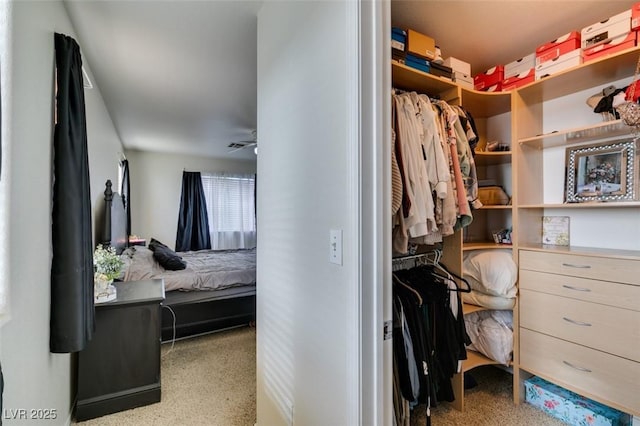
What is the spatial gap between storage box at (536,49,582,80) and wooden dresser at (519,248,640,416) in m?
1.10

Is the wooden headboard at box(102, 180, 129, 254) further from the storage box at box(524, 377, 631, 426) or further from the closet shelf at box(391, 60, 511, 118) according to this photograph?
the storage box at box(524, 377, 631, 426)

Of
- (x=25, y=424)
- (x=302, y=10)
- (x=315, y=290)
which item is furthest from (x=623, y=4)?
(x=25, y=424)

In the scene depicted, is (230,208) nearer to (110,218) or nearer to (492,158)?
(110,218)

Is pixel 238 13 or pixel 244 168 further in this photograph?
pixel 244 168

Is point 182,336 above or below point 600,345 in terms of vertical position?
below

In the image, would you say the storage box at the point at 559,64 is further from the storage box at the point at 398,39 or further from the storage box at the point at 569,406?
the storage box at the point at 569,406

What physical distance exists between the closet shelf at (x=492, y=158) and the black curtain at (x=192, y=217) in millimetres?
5033

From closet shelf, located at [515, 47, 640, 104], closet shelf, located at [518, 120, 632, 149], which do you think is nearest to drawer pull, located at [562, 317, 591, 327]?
closet shelf, located at [518, 120, 632, 149]

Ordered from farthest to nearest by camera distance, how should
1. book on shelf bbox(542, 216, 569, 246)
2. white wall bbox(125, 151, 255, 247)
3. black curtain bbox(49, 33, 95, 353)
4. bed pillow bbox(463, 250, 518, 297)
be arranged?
white wall bbox(125, 151, 255, 247) < book on shelf bbox(542, 216, 569, 246) < bed pillow bbox(463, 250, 518, 297) < black curtain bbox(49, 33, 95, 353)

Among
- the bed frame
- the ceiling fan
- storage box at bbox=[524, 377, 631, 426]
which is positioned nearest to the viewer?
storage box at bbox=[524, 377, 631, 426]

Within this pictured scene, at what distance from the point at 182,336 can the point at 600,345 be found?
126 inches

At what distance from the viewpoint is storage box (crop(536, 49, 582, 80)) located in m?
1.73

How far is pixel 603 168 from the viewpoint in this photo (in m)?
1.83

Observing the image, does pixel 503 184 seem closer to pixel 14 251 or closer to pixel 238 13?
pixel 238 13
